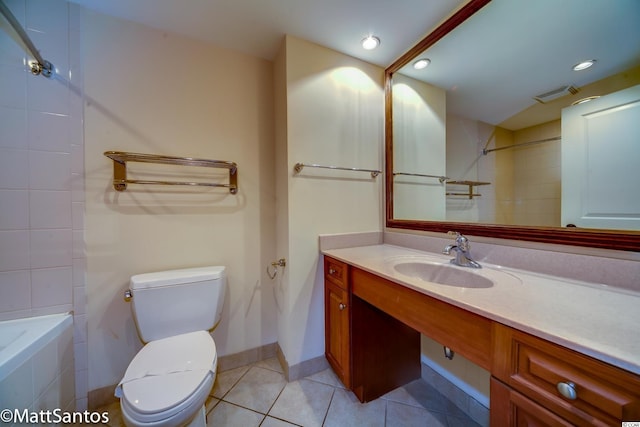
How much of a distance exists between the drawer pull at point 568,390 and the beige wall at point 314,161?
1.18 metres

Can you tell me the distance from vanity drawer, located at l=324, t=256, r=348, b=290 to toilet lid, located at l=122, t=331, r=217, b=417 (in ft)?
2.48

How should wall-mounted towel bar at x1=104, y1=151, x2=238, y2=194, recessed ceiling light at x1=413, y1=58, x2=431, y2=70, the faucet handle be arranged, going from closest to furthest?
the faucet handle
wall-mounted towel bar at x1=104, y1=151, x2=238, y2=194
recessed ceiling light at x1=413, y1=58, x2=431, y2=70

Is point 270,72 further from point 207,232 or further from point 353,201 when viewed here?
point 207,232

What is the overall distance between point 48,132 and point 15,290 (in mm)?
838

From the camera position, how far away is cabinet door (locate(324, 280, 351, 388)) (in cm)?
130

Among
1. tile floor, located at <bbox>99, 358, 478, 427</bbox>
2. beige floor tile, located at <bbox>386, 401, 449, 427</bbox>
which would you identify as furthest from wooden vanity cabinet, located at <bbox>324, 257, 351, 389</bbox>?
beige floor tile, located at <bbox>386, 401, 449, 427</bbox>

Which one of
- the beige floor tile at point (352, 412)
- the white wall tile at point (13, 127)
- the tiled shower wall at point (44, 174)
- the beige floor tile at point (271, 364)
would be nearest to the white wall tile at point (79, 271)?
the tiled shower wall at point (44, 174)

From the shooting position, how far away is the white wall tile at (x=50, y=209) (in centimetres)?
117

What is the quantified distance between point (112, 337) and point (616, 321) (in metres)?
2.19

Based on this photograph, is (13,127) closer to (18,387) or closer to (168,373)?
(18,387)

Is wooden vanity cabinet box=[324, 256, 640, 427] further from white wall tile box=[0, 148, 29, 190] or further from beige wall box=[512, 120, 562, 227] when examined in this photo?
white wall tile box=[0, 148, 29, 190]

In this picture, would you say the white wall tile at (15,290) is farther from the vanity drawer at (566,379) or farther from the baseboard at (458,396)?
the baseboard at (458,396)

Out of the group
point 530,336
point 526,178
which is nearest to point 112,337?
point 530,336

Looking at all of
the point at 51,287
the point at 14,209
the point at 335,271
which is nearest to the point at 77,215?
the point at 14,209
